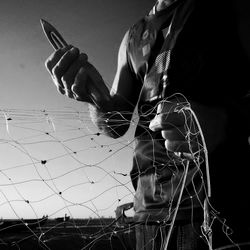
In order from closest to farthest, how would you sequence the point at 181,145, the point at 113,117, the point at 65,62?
the point at 181,145 < the point at 65,62 < the point at 113,117

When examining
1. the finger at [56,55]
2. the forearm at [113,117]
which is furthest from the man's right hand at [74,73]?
the forearm at [113,117]

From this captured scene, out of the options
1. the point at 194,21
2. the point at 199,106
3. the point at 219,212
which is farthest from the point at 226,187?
the point at 194,21

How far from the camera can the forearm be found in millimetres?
1028

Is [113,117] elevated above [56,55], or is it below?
below

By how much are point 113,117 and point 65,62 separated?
367mm

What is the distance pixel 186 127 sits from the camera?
64 centimetres

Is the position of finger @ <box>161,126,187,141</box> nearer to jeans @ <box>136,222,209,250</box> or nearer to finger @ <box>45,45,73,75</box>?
jeans @ <box>136,222,209,250</box>

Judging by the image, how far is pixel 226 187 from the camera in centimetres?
71

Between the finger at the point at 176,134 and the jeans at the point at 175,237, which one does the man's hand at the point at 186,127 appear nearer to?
the finger at the point at 176,134

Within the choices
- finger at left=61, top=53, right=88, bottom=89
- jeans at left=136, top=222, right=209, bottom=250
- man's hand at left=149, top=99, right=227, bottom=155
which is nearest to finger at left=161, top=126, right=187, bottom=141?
man's hand at left=149, top=99, right=227, bottom=155

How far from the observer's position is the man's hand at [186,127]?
0.63m

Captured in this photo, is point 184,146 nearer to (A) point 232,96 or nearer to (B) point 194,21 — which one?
(A) point 232,96

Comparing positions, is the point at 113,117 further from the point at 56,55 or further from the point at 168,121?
the point at 168,121

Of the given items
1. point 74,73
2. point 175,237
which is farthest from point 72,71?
point 175,237
